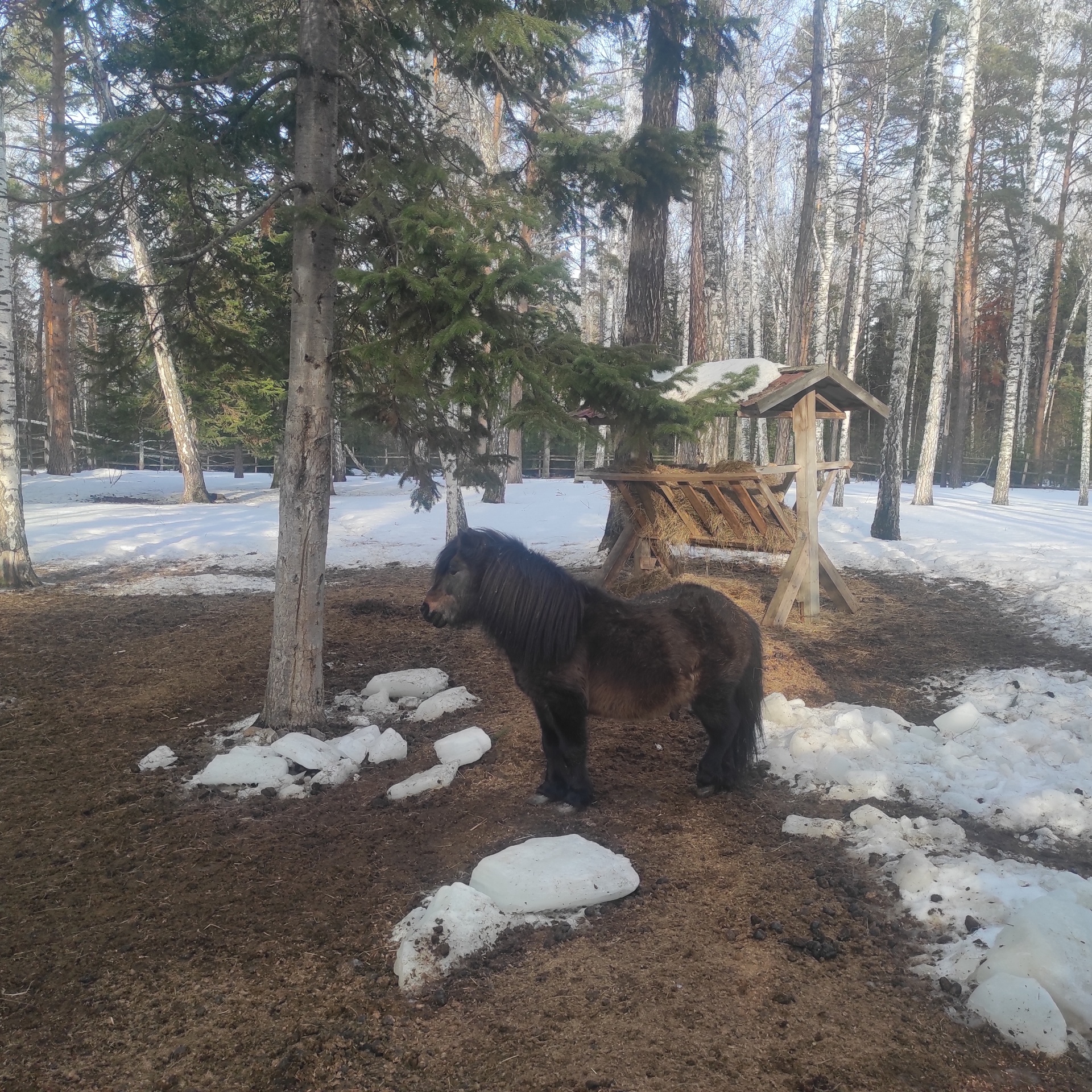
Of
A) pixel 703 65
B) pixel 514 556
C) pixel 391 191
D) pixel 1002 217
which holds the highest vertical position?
pixel 1002 217

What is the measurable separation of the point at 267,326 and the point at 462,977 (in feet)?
18.2

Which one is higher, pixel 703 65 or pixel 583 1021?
pixel 703 65

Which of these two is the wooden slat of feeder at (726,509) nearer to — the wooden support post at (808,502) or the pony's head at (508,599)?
the wooden support post at (808,502)

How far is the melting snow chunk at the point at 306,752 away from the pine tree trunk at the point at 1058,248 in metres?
26.5

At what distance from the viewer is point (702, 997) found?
98.2 inches

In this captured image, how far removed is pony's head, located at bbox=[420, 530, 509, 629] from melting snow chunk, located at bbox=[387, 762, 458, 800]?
1002 mm

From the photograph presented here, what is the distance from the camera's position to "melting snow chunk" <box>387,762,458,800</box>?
418 centimetres

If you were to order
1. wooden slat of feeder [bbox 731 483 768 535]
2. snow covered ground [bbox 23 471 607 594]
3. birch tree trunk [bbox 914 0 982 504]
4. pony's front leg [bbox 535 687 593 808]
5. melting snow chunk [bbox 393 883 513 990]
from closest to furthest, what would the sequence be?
melting snow chunk [bbox 393 883 513 990] → pony's front leg [bbox 535 687 593 808] → wooden slat of feeder [bbox 731 483 768 535] → snow covered ground [bbox 23 471 607 594] → birch tree trunk [bbox 914 0 982 504]

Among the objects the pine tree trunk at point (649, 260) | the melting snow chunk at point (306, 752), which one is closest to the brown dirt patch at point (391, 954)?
the melting snow chunk at point (306, 752)

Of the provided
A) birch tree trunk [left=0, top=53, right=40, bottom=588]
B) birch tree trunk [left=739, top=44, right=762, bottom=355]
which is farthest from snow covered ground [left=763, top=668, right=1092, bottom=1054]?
birch tree trunk [left=739, top=44, right=762, bottom=355]

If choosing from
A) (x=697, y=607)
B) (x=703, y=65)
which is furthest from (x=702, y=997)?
(x=703, y=65)

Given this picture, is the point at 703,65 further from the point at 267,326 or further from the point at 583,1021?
the point at 583,1021

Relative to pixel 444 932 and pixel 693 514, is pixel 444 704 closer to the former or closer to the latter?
pixel 444 932

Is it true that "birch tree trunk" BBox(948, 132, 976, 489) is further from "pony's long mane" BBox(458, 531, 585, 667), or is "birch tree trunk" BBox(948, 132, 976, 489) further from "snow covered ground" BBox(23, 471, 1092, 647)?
"pony's long mane" BBox(458, 531, 585, 667)
